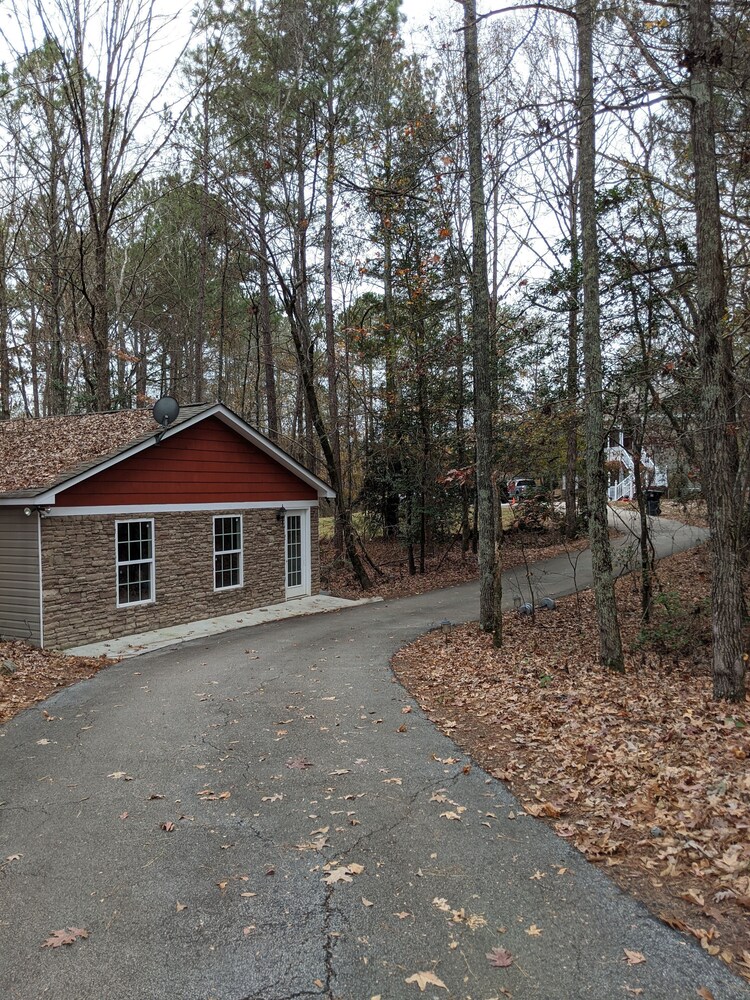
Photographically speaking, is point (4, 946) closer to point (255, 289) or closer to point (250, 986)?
point (250, 986)

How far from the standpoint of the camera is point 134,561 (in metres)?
13.4

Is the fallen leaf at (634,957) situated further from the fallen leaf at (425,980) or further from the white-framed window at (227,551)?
the white-framed window at (227,551)

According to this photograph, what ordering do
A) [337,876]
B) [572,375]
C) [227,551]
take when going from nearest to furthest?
[337,876]
[227,551]
[572,375]

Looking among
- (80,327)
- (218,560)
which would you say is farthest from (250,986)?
(80,327)

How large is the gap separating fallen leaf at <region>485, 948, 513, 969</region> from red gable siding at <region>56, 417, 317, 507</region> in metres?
10.7

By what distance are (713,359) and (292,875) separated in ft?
19.8

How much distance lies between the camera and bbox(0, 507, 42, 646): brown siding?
11531 mm

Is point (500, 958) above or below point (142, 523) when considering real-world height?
below

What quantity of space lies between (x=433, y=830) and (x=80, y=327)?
80.4ft

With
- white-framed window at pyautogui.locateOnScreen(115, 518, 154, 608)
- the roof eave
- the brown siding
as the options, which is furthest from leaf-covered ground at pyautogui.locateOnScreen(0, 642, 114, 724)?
the roof eave

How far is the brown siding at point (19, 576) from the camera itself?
1153 cm

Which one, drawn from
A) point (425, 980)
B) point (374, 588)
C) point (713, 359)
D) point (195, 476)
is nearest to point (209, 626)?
point (195, 476)

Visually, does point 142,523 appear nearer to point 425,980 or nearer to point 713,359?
point 713,359

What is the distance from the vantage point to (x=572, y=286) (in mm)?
15227
